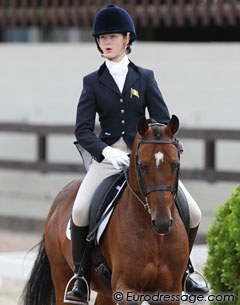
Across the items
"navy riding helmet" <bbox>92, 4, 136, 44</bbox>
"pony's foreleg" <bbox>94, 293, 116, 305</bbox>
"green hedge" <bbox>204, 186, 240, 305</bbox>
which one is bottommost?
"pony's foreleg" <bbox>94, 293, 116, 305</bbox>

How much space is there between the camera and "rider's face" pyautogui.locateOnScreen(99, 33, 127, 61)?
675 centimetres

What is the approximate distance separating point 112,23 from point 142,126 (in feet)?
3.09

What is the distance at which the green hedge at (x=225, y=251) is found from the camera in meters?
7.16

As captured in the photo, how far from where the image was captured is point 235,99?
1460cm

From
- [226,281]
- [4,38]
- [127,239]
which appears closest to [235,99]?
[4,38]

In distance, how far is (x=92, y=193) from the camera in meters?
6.79

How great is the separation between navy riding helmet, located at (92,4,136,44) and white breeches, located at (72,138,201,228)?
711 mm

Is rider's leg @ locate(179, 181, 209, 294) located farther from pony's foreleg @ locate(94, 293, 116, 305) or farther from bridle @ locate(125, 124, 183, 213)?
pony's foreleg @ locate(94, 293, 116, 305)

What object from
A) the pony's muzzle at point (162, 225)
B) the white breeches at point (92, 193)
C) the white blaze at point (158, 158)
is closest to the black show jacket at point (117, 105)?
the white breeches at point (92, 193)

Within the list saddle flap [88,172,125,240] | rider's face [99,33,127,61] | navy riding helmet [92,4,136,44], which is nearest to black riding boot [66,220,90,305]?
saddle flap [88,172,125,240]

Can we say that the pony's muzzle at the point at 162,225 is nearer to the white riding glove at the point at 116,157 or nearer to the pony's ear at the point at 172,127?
the pony's ear at the point at 172,127

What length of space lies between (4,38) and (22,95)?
2216 millimetres

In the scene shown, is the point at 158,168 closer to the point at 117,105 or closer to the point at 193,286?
the point at 117,105

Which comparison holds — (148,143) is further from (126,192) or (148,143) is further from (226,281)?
(226,281)
